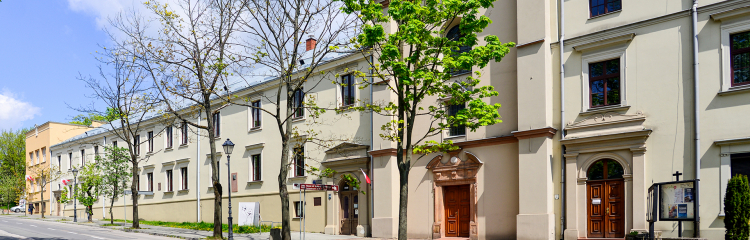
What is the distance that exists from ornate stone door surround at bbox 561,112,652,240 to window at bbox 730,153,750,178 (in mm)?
2063

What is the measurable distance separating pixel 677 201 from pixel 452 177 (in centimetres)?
840

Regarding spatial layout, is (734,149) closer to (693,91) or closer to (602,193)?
(693,91)

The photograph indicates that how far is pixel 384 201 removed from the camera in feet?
72.0

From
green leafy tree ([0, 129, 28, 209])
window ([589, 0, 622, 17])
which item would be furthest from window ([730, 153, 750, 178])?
green leafy tree ([0, 129, 28, 209])

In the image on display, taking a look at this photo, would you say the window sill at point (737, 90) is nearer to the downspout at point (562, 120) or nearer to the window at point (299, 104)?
the downspout at point (562, 120)

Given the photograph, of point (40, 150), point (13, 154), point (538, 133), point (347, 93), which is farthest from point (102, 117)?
point (13, 154)

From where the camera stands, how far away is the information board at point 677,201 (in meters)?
12.6

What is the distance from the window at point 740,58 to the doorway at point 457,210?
29.1 feet

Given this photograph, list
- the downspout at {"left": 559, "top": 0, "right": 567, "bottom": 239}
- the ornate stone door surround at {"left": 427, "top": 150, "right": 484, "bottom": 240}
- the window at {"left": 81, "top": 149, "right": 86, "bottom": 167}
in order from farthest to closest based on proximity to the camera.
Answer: the window at {"left": 81, "top": 149, "right": 86, "bottom": 167}
the ornate stone door surround at {"left": 427, "top": 150, "right": 484, "bottom": 240}
the downspout at {"left": 559, "top": 0, "right": 567, "bottom": 239}

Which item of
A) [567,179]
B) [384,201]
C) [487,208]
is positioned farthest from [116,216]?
[567,179]

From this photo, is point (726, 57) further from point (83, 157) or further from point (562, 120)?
point (83, 157)

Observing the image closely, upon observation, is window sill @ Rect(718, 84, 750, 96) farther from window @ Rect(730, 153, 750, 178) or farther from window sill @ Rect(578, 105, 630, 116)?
window sill @ Rect(578, 105, 630, 116)

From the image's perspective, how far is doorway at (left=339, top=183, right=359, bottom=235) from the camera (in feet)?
78.5

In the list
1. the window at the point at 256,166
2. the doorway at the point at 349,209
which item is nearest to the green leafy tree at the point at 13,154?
the window at the point at 256,166
